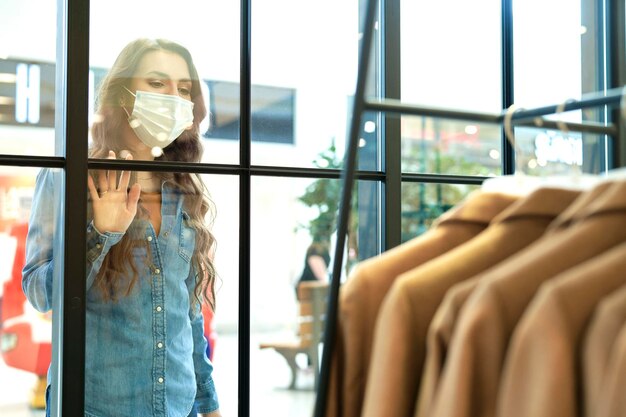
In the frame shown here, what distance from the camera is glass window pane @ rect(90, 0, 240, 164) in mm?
2457

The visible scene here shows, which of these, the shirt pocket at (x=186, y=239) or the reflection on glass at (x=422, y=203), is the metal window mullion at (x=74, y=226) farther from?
the reflection on glass at (x=422, y=203)

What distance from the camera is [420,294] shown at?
94 centimetres

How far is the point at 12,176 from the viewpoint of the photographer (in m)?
2.32

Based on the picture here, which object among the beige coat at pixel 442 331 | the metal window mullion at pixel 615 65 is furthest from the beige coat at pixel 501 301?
the metal window mullion at pixel 615 65

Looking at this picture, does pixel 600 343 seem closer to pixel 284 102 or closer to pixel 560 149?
pixel 284 102

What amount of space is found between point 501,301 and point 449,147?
243 centimetres

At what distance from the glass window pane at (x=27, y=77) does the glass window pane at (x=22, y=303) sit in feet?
0.34

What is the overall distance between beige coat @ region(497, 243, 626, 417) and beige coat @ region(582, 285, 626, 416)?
0.02 meters

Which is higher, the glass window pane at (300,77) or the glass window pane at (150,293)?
the glass window pane at (300,77)

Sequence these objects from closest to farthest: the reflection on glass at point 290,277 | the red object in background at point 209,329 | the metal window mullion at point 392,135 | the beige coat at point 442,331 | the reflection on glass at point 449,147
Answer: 1. the beige coat at point 442,331
2. the red object in background at point 209,329
3. the reflection on glass at point 290,277
4. the metal window mullion at point 392,135
5. the reflection on glass at point 449,147

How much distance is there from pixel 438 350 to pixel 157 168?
1.80m

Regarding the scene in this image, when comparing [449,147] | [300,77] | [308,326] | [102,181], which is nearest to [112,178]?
[102,181]

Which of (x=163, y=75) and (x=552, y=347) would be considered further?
(x=163, y=75)

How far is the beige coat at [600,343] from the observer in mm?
786
